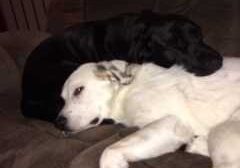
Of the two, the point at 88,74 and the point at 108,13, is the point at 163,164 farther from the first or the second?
the point at 108,13

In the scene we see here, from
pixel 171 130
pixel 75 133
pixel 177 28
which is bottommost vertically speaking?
pixel 75 133

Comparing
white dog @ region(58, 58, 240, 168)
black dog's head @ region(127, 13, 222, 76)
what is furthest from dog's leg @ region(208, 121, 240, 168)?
black dog's head @ region(127, 13, 222, 76)

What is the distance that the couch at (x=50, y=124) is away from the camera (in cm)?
165

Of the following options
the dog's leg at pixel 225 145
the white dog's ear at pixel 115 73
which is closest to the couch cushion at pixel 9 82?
the white dog's ear at pixel 115 73

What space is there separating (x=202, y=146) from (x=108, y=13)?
38.0 inches

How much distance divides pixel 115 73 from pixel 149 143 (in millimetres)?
336

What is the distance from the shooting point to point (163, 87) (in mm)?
1752

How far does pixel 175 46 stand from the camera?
1862 mm

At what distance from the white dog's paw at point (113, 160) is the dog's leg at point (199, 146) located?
0.25 metres

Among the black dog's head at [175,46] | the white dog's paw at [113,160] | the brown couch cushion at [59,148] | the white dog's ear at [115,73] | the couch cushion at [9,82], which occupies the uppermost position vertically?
the black dog's head at [175,46]

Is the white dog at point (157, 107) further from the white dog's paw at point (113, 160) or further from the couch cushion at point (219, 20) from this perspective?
the couch cushion at point (219, 20)

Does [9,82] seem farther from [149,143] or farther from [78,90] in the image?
[149,143]

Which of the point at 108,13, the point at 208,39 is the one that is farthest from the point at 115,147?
the point at 108,13

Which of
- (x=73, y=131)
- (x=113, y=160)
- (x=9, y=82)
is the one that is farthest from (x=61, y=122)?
(x=9, y=82)
